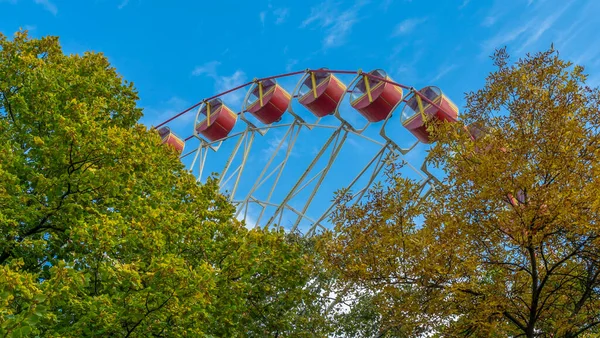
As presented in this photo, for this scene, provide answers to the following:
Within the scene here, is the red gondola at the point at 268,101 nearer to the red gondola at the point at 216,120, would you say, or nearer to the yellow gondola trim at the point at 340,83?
the red gondola at the point at 216,120

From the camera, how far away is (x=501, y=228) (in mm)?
8219

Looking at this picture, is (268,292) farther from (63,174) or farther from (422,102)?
(422,102)

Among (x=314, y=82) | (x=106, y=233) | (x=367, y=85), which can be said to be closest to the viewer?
(x=106, y=233)

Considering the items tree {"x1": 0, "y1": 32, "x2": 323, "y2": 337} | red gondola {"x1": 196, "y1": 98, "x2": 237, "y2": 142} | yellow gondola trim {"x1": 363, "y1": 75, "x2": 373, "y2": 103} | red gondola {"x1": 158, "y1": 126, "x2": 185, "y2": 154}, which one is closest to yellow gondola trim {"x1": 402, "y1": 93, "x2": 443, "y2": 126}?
yellow gondola trim {"x1": 363, "y1": 75, "x2": 373, "y2": 103}

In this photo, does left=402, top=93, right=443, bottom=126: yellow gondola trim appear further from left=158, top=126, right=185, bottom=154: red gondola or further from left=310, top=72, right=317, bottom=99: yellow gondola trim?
left=158, top=126, right=185, bottom=154: red gondola

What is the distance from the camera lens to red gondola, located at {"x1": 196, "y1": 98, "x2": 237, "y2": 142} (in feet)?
103

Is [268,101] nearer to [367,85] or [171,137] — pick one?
[367,85]

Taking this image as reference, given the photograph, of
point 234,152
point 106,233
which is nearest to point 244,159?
point 234,152

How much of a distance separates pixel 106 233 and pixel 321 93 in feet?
59.5

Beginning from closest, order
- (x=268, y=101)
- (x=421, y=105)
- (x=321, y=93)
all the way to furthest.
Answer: (x=421, y=105), (x=321, y=93), (x=268, y=101)

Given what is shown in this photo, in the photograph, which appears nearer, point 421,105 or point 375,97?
point 421,105

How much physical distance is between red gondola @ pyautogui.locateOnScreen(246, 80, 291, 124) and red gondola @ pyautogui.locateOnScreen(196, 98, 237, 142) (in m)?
2.88

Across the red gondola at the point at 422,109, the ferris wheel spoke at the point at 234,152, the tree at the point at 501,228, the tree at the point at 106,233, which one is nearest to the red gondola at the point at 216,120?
the ferris wheel spoke at the point at 234,152

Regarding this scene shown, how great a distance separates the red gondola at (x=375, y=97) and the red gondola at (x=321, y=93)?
928 mm
